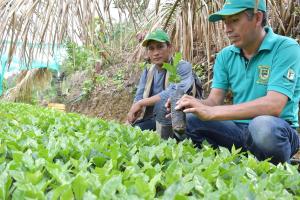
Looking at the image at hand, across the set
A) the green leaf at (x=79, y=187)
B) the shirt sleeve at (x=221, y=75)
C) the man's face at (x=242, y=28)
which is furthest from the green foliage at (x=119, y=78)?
the green leaf at (x=79, y=187)

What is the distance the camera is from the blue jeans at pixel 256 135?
1.96 m

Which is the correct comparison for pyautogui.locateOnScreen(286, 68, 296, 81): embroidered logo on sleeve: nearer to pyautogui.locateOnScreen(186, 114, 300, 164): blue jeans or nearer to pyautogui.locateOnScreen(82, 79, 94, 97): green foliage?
pyautogui.locateOnScreen(186, 114, 300, 164): blue jeans


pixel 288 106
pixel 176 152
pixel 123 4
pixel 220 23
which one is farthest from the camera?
pixel 220 23

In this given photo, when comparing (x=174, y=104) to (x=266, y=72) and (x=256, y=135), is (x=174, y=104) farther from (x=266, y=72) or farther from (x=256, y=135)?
(x=266, y=72)

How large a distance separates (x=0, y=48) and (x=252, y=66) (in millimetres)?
1532

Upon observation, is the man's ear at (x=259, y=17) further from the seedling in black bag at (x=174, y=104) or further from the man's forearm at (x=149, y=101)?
the man's forearm at (x=149, y=101)

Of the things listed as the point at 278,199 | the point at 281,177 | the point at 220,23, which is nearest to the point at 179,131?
the point at 281,177

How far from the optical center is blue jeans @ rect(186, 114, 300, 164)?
1960 millimetres

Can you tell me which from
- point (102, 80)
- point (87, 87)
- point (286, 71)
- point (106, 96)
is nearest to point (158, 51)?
point (286, 71)

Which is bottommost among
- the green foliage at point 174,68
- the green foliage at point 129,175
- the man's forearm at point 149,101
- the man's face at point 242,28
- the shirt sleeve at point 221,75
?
the man's forearm at point 149,101

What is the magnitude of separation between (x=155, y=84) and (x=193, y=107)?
5.21ft

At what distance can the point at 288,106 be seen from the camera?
7.29 feet

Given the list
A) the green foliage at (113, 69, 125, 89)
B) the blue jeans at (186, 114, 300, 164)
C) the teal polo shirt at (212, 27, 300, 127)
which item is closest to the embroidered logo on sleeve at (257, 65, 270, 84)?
the teal polo shirt at (212, 27, 300, 127)

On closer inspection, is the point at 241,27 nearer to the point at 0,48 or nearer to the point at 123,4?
the point at 123,4
